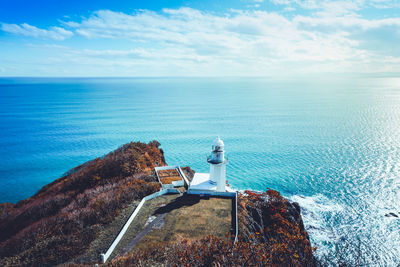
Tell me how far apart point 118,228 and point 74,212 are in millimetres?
4461

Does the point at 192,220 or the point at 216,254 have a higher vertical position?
the point at 216,254

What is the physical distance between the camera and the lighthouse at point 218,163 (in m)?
20.8

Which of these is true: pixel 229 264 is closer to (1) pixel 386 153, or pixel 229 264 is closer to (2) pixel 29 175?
(2) pixel 29 175

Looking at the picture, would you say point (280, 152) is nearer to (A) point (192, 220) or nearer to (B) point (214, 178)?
(B) point (214, 178)

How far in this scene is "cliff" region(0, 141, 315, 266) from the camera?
11.3 m

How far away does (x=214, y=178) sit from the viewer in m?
21.3

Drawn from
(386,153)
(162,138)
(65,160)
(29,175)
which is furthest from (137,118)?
(386,153)

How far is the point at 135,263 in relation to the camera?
36.7 feet

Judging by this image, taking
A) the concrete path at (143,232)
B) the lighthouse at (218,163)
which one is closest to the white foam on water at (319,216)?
the lighthouse at (218,163)

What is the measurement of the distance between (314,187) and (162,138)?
109 ft

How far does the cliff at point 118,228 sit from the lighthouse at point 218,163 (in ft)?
9.79

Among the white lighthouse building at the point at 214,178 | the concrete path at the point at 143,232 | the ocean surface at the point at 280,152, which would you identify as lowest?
the ocean surface at the point at 280,152

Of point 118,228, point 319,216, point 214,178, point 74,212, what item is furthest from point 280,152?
point 74,212

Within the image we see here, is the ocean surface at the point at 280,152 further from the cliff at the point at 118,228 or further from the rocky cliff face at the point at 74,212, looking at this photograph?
the rocky cliff face at the point at 74,212
